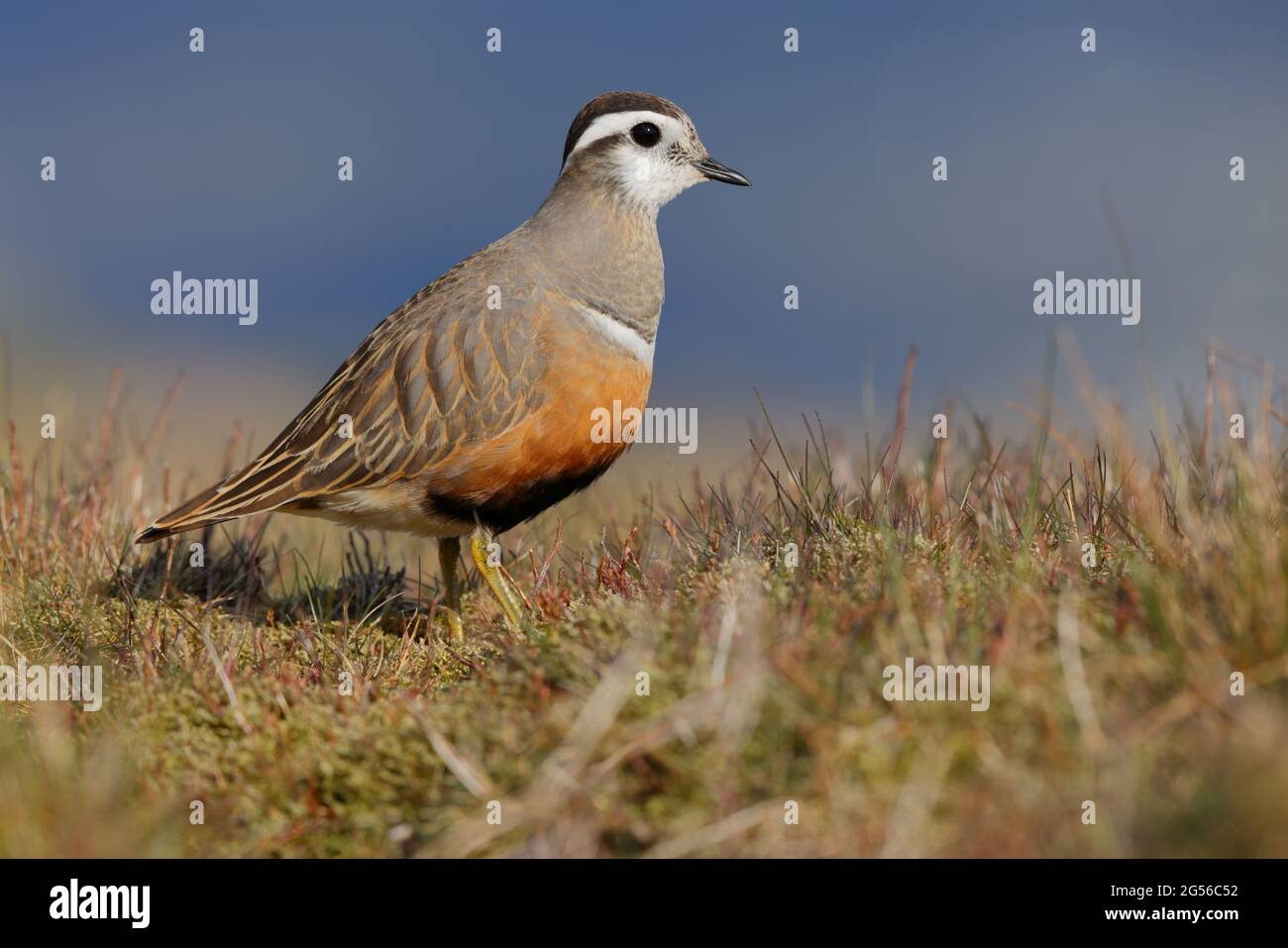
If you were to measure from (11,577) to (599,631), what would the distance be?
159 inches

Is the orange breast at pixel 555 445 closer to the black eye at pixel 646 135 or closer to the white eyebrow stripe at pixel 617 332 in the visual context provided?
the white eyebrow stripe at pixel 617 332

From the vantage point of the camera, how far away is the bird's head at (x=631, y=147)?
290 inches

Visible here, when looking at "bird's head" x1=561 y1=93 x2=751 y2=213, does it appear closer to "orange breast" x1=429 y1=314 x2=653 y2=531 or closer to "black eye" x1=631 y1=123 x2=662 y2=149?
"black eye" x1=631 y1=123 x2=662 y2=149

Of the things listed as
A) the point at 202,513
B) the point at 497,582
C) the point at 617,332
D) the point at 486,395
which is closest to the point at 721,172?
the point at 617,332

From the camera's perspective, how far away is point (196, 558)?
23.8ft

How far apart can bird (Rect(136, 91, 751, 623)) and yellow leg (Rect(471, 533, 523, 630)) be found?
0.6 inches

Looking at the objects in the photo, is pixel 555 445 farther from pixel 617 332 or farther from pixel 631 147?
pixel 631 147

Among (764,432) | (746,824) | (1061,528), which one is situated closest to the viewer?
(746,824)

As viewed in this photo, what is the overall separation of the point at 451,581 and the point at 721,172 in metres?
3.21

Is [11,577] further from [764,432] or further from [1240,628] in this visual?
[1240,628]

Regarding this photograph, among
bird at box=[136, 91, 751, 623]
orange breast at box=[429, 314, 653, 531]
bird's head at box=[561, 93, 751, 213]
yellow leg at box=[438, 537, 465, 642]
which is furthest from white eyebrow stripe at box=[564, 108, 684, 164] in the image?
yellow leg at box=[438, 537, 465, 642]

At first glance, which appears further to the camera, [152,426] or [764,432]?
[152,426]

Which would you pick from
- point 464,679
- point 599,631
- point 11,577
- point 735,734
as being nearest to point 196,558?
point 11,577

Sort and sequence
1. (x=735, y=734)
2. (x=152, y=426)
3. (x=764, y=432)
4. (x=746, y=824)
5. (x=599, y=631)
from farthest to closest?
(x=152, y=426), (x=764, y=432), (x=599, y=631), (x=735, y=734), (x=746, y=824)
